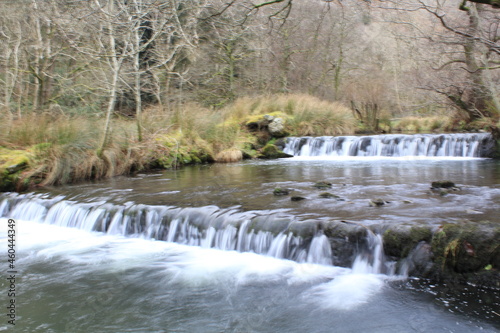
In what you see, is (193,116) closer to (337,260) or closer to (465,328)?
(337,260)

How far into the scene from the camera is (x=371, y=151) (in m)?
13.8

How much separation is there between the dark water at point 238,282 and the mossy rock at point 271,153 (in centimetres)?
678

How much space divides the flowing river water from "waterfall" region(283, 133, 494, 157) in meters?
4.49

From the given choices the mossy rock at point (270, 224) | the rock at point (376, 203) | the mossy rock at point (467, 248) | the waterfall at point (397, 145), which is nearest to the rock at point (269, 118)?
the waterfall at point (397, 145)

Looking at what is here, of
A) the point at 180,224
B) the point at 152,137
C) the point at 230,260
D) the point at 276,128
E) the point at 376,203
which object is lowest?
the point at 230,260

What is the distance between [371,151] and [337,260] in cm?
1007

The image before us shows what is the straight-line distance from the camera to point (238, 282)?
4305 millimetres

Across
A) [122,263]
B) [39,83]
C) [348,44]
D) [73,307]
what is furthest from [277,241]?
[348,44]

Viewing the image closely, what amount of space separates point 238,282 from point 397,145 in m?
10.8

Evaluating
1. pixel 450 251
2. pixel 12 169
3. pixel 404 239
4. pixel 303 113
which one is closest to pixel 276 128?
pixel 303 113

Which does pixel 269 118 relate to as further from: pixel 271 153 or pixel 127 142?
pixel 127 142

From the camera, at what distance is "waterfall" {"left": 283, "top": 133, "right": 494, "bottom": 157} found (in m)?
12.4

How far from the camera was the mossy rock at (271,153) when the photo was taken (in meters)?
14.3

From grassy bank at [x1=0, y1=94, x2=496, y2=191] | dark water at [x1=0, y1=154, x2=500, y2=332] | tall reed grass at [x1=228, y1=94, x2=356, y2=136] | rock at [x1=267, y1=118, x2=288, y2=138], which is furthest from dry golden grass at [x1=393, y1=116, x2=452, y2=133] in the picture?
dark water at [x1=0, y1=154, x2=500, y2=332]
